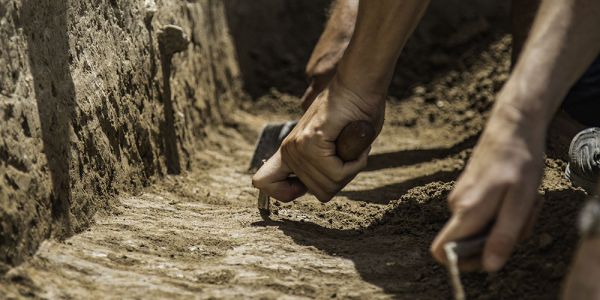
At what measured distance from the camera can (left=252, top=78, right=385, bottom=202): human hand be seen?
7.78 feet

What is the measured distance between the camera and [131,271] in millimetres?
2006

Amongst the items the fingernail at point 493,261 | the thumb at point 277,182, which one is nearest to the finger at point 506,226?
the fingernail at point 493,261

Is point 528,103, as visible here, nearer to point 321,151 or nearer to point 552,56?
point 552,56

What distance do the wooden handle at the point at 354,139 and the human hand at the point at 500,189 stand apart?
2.29 ft

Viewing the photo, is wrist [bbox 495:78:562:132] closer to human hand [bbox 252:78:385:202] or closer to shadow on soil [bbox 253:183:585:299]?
shadow on soil [bbox 253:183:585:299]

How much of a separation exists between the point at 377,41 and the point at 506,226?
2.75 ft

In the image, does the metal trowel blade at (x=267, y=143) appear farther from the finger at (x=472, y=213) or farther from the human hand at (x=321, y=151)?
the finger at (x=472, y=213)

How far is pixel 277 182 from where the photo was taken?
2475 mm

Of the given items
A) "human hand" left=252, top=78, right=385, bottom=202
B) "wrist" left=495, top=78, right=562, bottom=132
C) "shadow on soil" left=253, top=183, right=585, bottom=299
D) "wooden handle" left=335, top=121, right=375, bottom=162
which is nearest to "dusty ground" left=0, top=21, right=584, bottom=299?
"shadow on soil" left=253, top=183, right=585, bottom=299

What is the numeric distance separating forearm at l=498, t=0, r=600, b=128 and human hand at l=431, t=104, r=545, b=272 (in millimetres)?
38

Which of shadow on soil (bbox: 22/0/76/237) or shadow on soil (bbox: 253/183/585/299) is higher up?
shadow on soil (bbox: 22/0/76/237)

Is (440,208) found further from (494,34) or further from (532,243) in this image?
(494,34)

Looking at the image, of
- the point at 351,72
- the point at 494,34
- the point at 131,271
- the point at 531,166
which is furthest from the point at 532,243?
the point at 494,34

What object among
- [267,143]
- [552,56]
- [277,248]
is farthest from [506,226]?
[267,143]
